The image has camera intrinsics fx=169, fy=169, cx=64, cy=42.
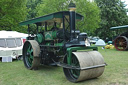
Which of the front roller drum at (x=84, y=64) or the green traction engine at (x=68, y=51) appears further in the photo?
the green traction engine at (x=68, y=51)

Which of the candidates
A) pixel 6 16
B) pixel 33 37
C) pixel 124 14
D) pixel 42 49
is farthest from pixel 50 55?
pixel 124 14

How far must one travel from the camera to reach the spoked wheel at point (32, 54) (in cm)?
657

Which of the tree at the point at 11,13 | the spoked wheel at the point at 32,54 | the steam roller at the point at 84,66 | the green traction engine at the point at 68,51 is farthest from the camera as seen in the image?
the tree at the point at 11,13

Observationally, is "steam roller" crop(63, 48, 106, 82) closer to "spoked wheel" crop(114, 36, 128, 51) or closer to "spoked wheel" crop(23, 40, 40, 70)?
"spoked wheel" crop(23, 40, 40, 70)

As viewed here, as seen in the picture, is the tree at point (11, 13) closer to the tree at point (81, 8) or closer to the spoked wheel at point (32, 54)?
the tree at point (81, 8)

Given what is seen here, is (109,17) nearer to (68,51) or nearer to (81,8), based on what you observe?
(81,8)

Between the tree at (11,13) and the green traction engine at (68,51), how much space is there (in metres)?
8.19

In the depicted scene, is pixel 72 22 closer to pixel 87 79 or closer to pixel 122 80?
pixel 87 79

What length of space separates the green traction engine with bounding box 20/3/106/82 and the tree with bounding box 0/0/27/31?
322 inches

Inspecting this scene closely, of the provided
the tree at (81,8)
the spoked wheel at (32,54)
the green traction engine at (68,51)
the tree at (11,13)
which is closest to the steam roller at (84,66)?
the green traction engine at (68,51)

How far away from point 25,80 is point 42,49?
1.71 m

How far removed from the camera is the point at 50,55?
6766mm

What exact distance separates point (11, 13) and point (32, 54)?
9.54m

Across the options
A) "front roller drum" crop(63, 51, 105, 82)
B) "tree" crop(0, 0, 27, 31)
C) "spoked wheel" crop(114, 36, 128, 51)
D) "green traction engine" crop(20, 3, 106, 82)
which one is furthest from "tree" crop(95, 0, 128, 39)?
"front roller drum" crop(63, 51, 105, 82)
